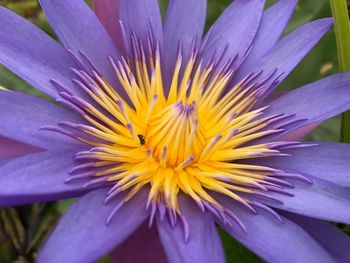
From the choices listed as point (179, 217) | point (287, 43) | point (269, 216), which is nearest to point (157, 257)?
point (179, 217)

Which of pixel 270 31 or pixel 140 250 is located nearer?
pixel 140 250

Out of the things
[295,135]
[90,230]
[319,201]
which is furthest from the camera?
[295,135]

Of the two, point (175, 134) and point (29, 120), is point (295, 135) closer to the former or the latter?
point (175, 134)

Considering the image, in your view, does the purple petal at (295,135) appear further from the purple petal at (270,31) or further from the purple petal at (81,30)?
the purple petal at (81,30)

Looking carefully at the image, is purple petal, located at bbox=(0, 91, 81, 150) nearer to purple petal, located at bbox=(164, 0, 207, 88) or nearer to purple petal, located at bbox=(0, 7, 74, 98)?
→ purple petal, located at bbox=(0, 7, 74, 98)

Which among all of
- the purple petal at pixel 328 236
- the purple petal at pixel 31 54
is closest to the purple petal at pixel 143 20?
the purple petal at pixel 31 54

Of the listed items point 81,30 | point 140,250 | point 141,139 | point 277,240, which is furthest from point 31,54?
point 277,240

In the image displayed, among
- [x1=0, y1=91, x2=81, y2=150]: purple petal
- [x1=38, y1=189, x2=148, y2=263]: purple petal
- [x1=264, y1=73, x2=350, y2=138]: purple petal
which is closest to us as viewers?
[x1=38, y1=189, x2=148, y2=263]: purple petal

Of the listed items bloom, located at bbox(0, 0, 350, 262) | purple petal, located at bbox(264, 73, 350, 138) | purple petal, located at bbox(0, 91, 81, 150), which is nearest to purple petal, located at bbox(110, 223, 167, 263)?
bloom, located at bbox(0, 0, 350, 262)
